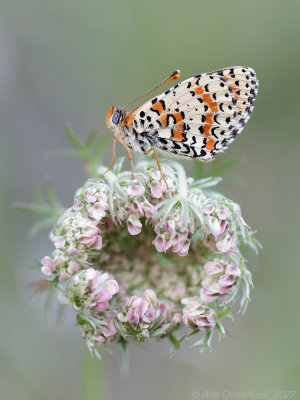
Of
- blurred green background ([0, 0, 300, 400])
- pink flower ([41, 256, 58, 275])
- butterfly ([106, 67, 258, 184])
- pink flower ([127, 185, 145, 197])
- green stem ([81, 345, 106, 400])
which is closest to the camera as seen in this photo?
pink flower ([127, 185, 145, 197])

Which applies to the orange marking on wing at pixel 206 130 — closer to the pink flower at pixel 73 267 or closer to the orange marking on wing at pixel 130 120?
the orange marking on wing at pixel 130 120

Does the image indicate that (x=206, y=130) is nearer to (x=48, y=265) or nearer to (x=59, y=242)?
(x=59, y=242)

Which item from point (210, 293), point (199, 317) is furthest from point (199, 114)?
point (199, 317)

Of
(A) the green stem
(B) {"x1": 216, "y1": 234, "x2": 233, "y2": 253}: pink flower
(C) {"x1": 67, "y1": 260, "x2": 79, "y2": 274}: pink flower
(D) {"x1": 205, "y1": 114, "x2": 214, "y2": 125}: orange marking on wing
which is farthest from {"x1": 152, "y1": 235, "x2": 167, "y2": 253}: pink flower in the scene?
(A) the green stem

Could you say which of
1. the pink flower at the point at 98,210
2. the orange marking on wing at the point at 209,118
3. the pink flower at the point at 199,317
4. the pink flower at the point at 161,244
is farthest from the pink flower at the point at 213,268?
the orange marking on wing at the point at 209,118

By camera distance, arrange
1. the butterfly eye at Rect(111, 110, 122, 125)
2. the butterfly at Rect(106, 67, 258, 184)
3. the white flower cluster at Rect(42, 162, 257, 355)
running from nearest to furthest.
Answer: the white flower cluster at Rect(42, 162, 257, 355), the butterfly at Rect(106, 67, 258, 184), the butterfly eye at Rect(111, 110, 122, 125)

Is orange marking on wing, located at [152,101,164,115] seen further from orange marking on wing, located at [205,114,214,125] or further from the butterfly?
orange marking on wing, located at [205,114,214,125]
